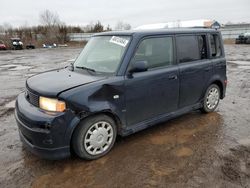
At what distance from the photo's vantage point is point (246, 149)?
3699 mm

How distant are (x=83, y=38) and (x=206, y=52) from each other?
4382 cm

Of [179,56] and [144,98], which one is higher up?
[179,56]

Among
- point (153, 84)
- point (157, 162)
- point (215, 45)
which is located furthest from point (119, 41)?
point (215, 45)

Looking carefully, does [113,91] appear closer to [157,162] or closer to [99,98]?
[99,98]

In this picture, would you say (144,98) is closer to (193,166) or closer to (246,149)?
(193,166)

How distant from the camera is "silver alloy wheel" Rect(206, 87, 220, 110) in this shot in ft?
16.9

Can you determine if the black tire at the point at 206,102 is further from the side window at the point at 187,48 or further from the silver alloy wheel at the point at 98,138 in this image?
the silver alloy wheel at the point at 98,138

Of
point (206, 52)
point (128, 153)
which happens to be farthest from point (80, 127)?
point (206, 52)

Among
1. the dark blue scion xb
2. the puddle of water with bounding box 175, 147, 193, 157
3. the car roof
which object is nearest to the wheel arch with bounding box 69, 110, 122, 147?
the dark blue scion xb

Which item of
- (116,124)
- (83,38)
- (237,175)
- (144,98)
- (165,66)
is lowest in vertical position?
(237,175)

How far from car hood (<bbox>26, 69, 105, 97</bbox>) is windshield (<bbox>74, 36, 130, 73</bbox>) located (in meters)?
0.28

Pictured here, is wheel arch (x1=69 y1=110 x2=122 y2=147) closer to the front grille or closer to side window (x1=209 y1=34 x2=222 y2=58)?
the front grille

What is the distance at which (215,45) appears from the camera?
5.10 meters

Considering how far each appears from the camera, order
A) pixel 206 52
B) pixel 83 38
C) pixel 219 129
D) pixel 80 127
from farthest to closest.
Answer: pixel 83 38 → pixel 206 52 → pixel 219 129 → pixel 80 127
